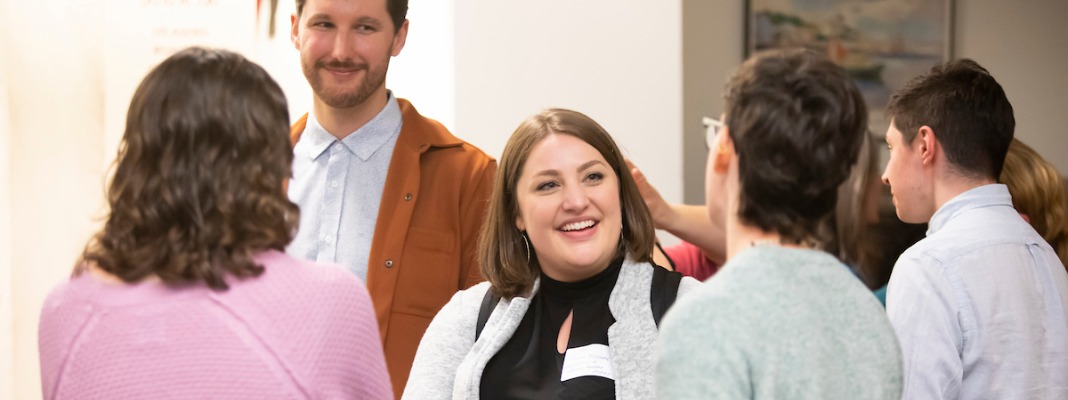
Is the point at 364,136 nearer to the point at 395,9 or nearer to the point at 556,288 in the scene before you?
the point at 395,9

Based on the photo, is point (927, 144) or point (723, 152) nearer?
point (723, 152)

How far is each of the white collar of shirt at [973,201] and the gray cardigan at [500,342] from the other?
0.69 m

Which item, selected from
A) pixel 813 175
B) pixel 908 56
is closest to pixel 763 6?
pixel 908 56

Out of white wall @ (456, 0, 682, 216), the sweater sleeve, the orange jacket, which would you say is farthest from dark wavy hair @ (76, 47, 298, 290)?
white wall @ (456, 0, 682, 216)

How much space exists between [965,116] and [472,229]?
1.13 metres

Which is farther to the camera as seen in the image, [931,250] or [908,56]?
[908,56]

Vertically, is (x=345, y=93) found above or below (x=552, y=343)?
above

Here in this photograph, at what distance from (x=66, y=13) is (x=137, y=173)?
2322 mm

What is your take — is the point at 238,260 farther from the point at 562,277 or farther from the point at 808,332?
the point at 562,277

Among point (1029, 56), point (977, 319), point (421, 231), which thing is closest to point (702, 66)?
point (1029, 56)

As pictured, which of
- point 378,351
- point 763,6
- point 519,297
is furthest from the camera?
point 763,6

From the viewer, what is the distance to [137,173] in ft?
4.67

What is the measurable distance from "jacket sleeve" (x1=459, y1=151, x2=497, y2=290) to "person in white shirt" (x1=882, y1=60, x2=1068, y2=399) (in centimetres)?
93

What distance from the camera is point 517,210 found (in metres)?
2.31
